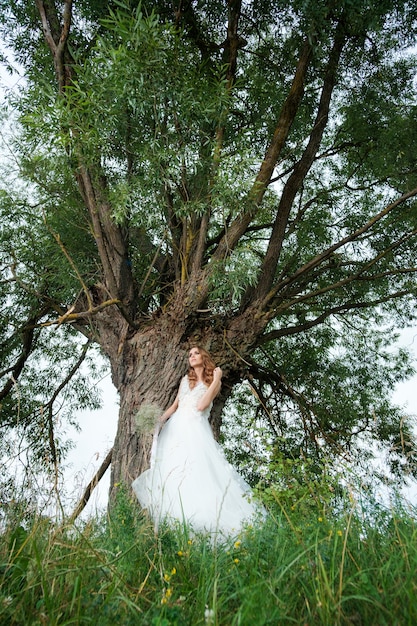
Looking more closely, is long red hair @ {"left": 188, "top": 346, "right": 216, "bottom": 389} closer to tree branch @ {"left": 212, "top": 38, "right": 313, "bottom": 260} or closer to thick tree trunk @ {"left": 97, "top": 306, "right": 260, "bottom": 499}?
thick tree trunk @ {"left": 97, "top": 306, "right": 260, "bottom": 499}

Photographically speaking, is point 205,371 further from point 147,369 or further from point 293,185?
point 293,185

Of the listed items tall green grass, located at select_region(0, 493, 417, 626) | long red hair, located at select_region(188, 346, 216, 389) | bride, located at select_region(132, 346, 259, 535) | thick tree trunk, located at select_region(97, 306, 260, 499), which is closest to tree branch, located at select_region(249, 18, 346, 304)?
thick tree trunk, located at select_region(97, 306, 260, 499)

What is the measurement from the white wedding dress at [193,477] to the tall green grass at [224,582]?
5.72 feet

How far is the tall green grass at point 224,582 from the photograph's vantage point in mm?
1795

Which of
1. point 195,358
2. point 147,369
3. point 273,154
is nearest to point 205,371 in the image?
point 195,358

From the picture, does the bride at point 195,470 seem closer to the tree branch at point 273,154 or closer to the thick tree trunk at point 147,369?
the thick tree trunk at point 147,369

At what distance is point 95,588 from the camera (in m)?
2.12

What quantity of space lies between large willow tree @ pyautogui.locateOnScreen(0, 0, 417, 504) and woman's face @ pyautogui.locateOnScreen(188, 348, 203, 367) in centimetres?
21

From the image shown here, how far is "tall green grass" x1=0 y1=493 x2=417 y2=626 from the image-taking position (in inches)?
70.7

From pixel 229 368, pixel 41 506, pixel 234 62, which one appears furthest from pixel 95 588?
pixel 234 62

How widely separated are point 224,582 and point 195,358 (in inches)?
143

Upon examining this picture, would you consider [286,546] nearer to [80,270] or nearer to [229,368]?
[229,368]

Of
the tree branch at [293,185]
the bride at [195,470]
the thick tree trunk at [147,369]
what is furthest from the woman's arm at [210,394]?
the tree branch at [293,185]

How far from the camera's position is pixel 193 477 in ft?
16.0
